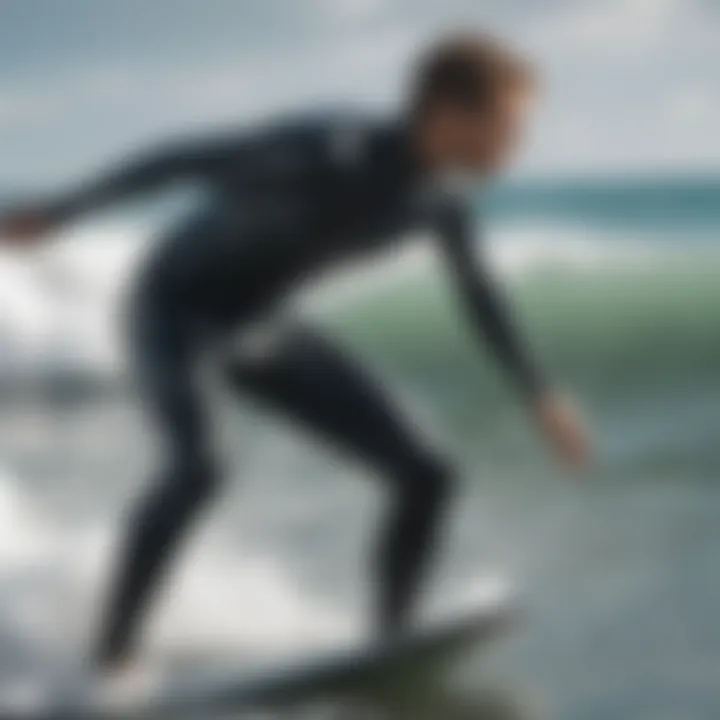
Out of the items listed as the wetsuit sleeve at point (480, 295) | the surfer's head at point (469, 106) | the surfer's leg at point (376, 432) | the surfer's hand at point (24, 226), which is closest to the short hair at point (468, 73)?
the surfer's head at point (469, 106)

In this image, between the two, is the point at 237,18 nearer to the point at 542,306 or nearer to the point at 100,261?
the point at 100,261

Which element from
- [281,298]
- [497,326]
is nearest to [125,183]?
[281,298]

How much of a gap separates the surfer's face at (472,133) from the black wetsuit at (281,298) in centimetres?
3

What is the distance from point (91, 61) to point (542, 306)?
634 mm

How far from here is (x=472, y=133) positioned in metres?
1.56

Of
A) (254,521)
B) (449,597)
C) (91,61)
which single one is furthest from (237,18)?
(449,597)

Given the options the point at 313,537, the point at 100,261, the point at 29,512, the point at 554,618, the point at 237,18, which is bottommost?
the point at 554,618

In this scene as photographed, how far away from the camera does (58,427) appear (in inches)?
66.6

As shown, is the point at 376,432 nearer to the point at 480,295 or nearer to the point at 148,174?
the point at 480,295

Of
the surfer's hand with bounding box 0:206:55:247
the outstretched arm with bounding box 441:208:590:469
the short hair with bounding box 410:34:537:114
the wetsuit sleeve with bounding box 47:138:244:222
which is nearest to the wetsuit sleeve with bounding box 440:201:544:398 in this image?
the outstretched arm with bounding box 441:208:590:469

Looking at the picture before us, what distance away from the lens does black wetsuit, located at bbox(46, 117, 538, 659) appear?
1.57m

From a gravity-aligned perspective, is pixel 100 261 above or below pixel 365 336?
above

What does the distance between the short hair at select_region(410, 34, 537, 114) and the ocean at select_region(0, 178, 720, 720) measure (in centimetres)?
14

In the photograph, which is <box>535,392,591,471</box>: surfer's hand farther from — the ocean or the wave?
the wave
